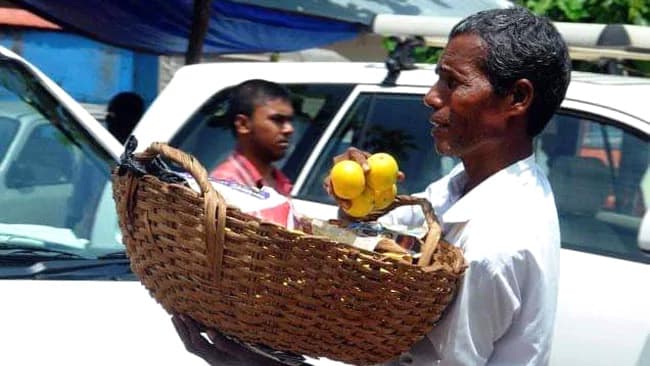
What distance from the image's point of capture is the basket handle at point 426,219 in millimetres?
1932

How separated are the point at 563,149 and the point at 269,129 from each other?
3.38ft

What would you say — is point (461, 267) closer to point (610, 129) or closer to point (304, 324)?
point (304, 324)

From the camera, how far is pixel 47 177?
3906 millimetres

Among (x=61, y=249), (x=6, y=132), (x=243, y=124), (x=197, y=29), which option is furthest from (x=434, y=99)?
(x=197, y=29)

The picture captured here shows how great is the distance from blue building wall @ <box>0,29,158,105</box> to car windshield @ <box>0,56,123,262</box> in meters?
9.18

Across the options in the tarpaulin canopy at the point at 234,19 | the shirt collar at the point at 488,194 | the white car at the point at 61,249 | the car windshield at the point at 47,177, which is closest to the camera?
Result: the shirt collar at the point at 488,194

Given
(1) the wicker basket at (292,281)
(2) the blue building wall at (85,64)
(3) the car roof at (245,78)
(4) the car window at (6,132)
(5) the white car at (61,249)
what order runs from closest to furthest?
(1) the wicker basket at (292,281), (5) the white car at (61,249), (4) the car window at (6,132), (3) the car roof at (245,78), (2) the blue building wall at (85,64)

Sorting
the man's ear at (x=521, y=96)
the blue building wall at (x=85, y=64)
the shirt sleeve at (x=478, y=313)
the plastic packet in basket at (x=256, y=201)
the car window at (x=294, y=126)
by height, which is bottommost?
the blue building wall at (x=85, y=64)

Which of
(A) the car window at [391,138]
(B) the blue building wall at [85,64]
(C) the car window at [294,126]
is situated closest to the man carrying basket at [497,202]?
(A) the car window at [391,138]

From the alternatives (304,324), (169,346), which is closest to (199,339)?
(304,324)

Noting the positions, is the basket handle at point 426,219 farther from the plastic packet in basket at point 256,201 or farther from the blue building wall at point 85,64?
the blue building wall at point 85,64

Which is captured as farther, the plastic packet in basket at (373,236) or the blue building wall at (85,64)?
the blue building wall at (85,64)

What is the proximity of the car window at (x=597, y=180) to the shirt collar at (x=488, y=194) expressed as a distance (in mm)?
2105

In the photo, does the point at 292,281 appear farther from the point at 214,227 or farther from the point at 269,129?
the point at 269,129
